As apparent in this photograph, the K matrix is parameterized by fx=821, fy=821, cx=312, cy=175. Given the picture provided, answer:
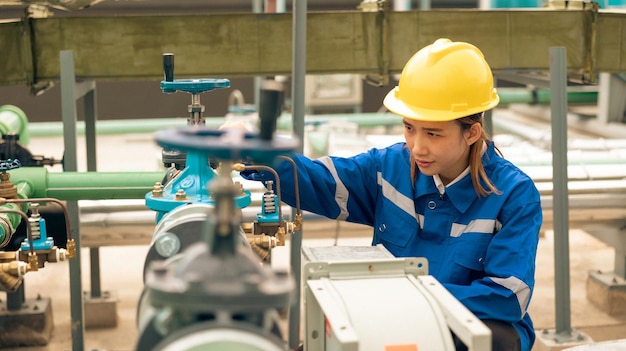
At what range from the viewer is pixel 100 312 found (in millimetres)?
3275

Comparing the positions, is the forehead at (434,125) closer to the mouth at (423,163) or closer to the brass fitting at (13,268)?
the mouth at (423,163)

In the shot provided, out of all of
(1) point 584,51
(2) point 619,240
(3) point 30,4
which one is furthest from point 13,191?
(2) point 619,240

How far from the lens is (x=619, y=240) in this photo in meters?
3.12

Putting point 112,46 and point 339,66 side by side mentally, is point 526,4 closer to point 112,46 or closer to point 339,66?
point 339,66

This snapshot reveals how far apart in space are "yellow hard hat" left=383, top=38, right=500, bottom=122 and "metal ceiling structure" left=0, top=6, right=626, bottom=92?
894 mm

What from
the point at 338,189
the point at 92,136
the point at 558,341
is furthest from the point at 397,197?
the point at 92,136

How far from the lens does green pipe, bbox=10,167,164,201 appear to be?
1987 mm

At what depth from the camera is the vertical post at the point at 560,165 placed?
253cm

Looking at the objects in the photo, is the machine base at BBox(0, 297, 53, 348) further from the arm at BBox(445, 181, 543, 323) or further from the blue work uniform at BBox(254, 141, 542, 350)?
the arm at BBox(445, 181, 543, 323)

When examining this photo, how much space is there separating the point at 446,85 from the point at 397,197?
284mm

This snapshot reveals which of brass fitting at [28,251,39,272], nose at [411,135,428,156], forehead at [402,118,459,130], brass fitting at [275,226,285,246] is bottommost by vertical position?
brass fitting at [28,251,39,272]

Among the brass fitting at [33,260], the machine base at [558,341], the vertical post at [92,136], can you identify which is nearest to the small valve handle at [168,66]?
the brass fitting at [33,260]

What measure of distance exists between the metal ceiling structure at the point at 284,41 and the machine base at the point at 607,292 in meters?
1.17

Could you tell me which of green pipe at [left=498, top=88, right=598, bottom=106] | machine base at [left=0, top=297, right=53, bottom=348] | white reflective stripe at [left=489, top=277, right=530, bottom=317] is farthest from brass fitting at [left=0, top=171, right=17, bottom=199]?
green pipe at [left=498, top=88, right=598, bottom=106]
